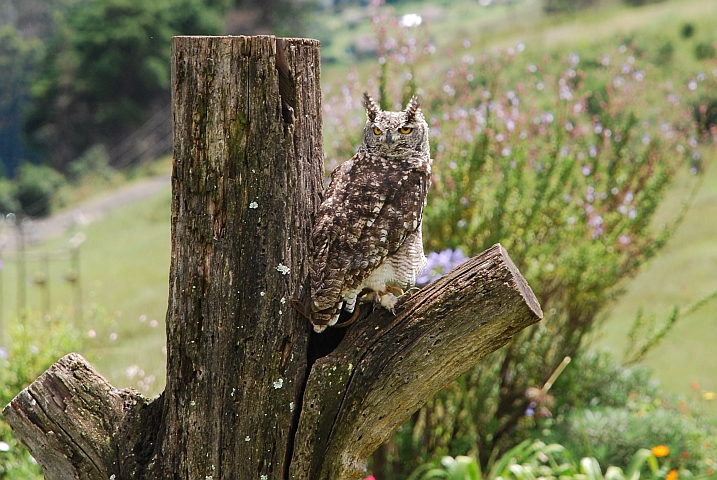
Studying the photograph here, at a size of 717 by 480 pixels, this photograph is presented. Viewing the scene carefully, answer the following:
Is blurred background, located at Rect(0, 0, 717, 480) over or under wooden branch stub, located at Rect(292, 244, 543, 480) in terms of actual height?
over

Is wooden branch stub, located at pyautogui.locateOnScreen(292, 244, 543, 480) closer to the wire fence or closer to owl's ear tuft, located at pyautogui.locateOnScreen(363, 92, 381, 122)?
owl's ear tuft, located at pyautogui.locateOnScreen(363, 92, 381, 122)

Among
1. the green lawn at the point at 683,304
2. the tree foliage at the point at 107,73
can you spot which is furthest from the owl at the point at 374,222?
the tree foliage at the point at 107,73

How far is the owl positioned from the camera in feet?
6.01

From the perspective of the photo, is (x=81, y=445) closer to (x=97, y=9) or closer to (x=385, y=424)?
(x=385, y=424)

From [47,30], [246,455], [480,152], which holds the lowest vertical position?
[246,455]

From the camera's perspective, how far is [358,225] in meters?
1.86

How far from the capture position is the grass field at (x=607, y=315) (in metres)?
4.92

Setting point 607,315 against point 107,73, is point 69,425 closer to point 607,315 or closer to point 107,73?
point 607,315

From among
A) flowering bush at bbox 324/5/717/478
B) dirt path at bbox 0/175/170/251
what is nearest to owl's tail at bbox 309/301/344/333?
flowering bush at bbox 324/5/717/478

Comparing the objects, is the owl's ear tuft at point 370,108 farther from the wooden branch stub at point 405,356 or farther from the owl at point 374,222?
the wooden branch stub at point 405,356

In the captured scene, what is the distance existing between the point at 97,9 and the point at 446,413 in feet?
74.6

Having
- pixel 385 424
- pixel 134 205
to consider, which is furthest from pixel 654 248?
pixel 134 205

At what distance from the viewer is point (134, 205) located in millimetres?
14188

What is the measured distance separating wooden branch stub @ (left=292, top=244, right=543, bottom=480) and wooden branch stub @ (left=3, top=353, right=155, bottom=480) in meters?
0.51
